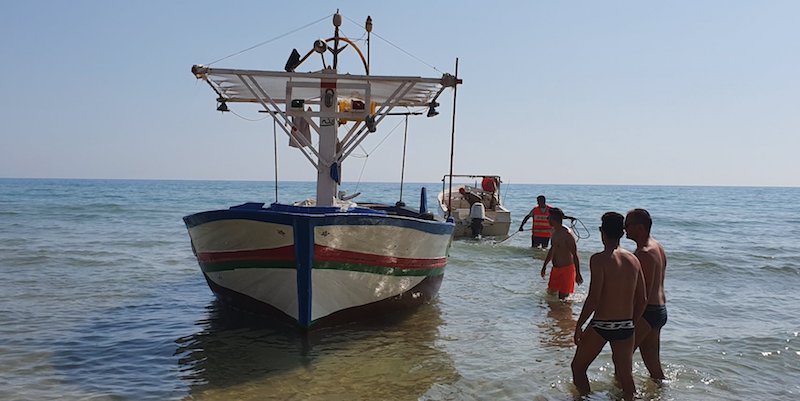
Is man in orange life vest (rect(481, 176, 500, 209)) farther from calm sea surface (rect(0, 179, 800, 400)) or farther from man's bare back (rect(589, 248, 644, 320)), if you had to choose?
man's bare back (rect(589, 248, 644, 320))

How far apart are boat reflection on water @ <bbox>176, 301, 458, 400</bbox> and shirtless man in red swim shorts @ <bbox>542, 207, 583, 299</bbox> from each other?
6.90ft

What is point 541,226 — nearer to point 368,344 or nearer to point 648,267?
point 368,344

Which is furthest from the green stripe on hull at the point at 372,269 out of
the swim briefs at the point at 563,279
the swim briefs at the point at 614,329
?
the swim briefs at the point at 614,329

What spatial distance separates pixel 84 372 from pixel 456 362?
3.74 m

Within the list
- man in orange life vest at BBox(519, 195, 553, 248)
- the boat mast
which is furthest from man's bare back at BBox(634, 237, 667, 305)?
man in orange life vest at BBox(519, 195, 553, 248)

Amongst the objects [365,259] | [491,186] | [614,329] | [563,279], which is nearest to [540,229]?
[491,186]

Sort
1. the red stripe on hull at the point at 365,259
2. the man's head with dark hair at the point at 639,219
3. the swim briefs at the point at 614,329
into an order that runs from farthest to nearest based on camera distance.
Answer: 1. the red stripe on hull at the point at 365,259
2. the man's head with dark hair at the point at 639,219
3. the swim briefs at the point at 614,329

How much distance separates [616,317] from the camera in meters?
5.20

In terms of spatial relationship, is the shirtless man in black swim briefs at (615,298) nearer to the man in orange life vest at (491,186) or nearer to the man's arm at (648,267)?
the man's arm at (648,267)

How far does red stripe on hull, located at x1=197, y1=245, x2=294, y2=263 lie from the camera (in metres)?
7.27

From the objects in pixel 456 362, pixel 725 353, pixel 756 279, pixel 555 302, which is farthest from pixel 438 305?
pixel 756 279

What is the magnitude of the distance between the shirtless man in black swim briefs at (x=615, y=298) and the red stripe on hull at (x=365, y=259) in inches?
116

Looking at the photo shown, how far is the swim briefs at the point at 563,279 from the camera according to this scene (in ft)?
32.2

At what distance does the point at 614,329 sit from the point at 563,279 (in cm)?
476
